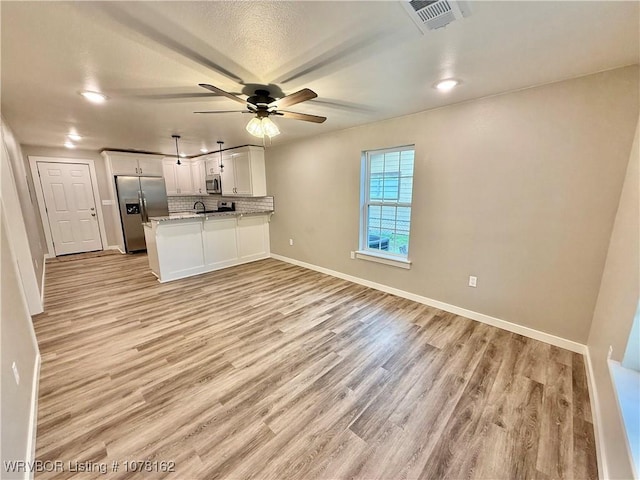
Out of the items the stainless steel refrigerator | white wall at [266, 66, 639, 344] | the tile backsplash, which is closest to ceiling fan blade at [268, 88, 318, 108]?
white wall at [266, 66, 639, 344]

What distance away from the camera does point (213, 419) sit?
164 centimetres

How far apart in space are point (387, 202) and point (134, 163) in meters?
5.91

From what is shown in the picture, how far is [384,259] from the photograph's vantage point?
3572 mm

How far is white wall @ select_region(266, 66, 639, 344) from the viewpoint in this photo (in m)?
2.03

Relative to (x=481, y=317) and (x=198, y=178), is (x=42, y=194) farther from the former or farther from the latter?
(x=481, y=317)

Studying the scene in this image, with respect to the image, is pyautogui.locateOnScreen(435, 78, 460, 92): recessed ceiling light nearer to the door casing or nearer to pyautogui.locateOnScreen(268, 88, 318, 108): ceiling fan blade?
pyautogui.locateOnScreen(268, 88, 318, 108): ceiling fan blade

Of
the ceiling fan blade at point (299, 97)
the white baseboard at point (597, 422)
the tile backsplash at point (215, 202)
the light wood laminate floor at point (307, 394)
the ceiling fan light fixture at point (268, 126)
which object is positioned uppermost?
the ceiling fan blade at point (299, 97)

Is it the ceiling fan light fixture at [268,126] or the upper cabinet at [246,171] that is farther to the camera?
the upper cabinet at [246,171]

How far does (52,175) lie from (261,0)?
268 inches

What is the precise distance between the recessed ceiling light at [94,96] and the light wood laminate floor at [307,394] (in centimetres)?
233

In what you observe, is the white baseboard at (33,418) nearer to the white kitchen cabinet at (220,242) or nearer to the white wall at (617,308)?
the white kitchen cabinet at (220,242)

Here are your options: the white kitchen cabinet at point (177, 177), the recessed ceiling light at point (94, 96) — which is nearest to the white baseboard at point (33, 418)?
the recessed ceiling light at point (94, 96)

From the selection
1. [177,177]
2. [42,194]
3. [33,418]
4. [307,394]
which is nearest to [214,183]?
[177,177]

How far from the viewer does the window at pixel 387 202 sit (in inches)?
132
